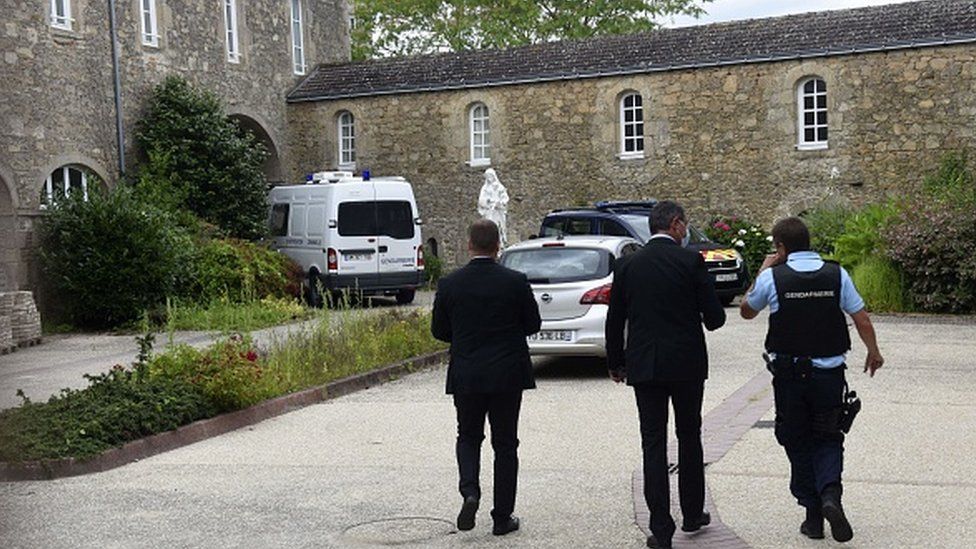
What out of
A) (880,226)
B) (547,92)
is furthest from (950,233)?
(547,92)

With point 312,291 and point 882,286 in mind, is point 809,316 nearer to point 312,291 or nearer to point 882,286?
point 882,286

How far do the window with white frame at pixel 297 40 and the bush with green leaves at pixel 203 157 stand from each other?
5.71 m

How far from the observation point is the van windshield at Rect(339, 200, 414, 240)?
2486cm

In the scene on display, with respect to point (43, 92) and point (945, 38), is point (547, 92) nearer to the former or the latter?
point (945, 38)

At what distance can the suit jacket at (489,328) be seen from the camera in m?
7.30

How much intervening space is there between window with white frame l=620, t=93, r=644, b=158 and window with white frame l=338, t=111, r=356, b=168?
6937 mm

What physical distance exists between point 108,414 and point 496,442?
164 inches

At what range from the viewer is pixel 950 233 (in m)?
20.8

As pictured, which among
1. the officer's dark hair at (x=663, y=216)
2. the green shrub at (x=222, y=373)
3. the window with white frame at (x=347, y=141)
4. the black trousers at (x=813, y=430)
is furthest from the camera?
the window with white frame at (x=347, y=141)

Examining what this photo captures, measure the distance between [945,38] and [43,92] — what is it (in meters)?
16.9

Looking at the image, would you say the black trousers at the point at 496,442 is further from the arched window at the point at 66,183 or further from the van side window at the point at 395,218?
the van side window at the point at 395,218

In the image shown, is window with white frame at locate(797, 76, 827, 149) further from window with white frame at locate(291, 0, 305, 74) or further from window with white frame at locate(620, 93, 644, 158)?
window with white frame at locate(291, 0, 305, 74)

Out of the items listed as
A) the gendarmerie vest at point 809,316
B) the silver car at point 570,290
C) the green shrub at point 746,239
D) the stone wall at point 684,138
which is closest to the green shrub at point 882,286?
the green shrub at point 746,239

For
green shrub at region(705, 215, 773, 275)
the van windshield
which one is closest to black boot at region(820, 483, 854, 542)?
the van windshield
